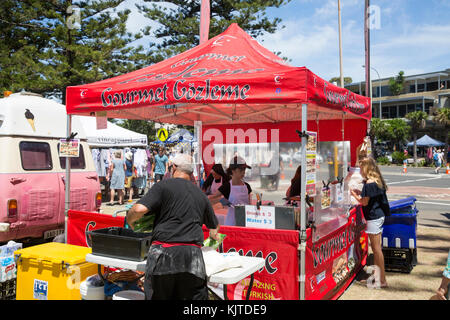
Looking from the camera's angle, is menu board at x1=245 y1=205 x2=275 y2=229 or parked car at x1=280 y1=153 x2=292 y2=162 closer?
menu board at x1=245 y1=205 x2=275 y2=229

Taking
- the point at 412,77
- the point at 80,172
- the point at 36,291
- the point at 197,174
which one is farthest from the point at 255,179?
the point at 412,77

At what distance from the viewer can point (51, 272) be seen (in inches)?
154

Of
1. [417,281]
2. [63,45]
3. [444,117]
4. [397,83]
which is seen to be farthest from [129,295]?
[397,83]

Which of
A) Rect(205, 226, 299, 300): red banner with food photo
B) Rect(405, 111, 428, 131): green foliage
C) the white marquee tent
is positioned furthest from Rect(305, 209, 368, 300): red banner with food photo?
Rect(405, 111, 428, 131): green foliage

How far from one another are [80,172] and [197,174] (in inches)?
104

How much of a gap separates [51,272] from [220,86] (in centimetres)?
266

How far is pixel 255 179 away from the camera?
8086mm

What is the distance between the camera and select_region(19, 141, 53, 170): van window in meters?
5.73

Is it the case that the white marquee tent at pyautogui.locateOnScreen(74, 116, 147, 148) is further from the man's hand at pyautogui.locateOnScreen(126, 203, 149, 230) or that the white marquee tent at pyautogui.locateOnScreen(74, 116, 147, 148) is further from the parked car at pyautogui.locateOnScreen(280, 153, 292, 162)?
the man's hand at pyautogui.locateOnScreen(126, 203, 149, 230)

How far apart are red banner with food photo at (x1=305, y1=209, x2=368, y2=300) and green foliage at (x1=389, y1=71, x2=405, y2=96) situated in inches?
2246

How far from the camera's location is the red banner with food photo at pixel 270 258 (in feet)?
12.3

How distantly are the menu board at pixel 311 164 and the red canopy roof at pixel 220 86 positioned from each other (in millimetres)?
391

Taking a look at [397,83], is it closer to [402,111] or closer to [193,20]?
[402,111]
